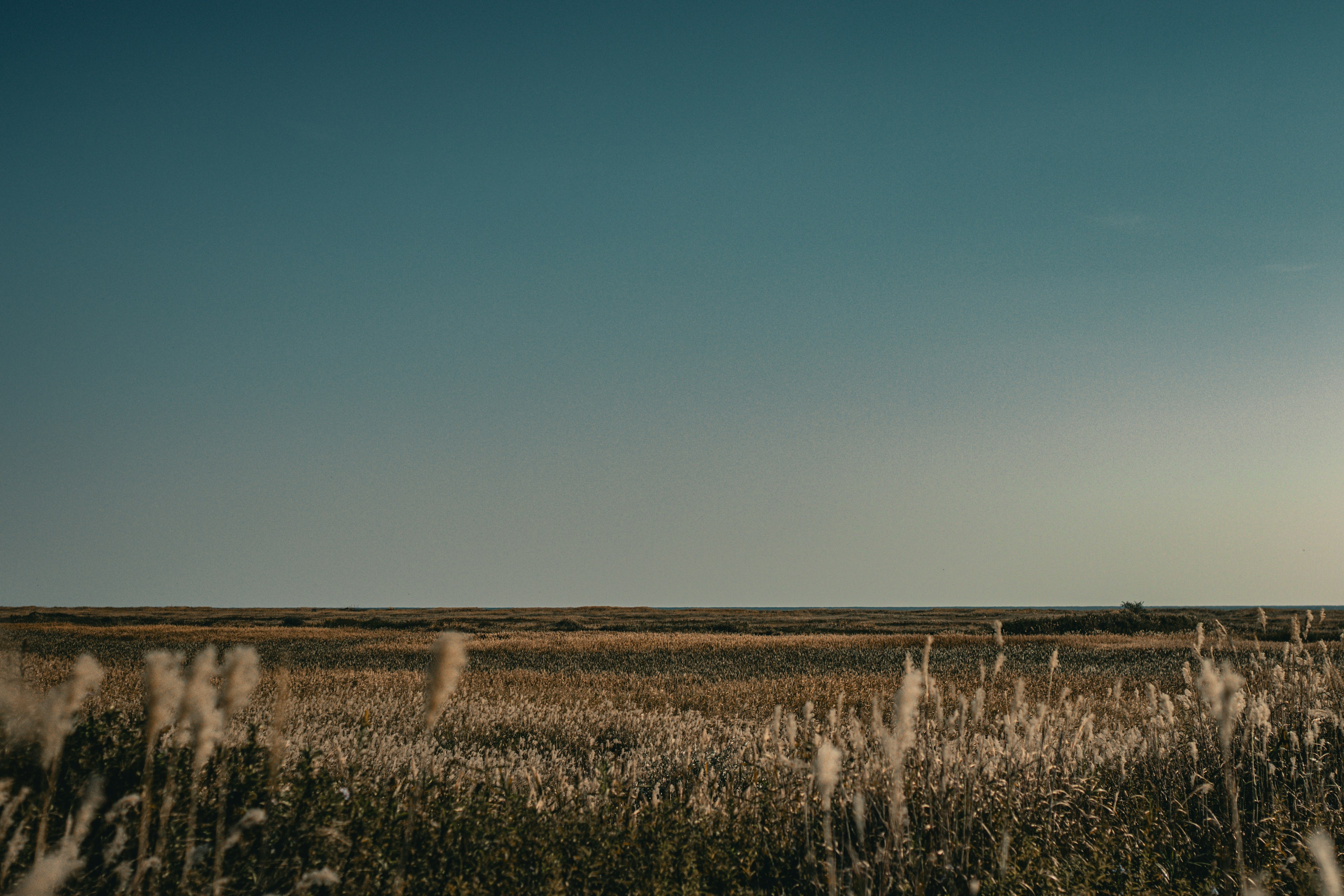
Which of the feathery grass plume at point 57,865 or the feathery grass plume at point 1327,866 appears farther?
the feathery grass plume at point 57,865

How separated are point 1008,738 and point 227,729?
4567 millimetres

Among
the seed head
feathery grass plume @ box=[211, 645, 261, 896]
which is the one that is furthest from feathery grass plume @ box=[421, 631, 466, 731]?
the seed head

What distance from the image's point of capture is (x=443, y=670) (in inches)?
76.1

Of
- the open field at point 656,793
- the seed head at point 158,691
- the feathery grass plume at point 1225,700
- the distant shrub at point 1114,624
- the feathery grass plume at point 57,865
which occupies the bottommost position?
the distant shrub at point 1114,624

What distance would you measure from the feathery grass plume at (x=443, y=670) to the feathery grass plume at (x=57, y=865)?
0.77 metres

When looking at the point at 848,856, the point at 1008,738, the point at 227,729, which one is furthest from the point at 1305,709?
the point at 227,729

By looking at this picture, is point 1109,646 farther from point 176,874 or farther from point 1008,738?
point 176,874

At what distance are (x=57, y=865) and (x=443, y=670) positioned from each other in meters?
0.85

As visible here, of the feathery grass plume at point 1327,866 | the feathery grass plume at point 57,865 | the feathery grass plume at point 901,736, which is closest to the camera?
the feathery grass plume at point 1327,866

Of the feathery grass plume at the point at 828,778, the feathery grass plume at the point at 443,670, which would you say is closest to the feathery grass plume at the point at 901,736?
the feathery grass plume at the point at 828,778

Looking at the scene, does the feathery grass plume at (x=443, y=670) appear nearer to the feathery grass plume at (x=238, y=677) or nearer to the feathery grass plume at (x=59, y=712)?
the feathery grass plume at (x=238, y=677)

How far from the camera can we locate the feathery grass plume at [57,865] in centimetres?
161

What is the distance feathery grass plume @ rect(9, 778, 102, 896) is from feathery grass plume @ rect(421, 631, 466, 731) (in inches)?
30.4

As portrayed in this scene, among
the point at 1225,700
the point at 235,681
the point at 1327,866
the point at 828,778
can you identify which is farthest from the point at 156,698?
the point at 1225,700
